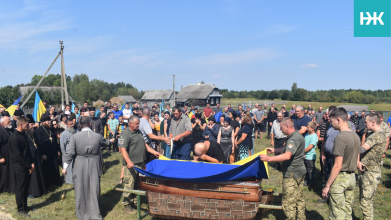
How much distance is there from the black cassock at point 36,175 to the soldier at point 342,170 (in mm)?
6982

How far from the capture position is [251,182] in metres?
4.61

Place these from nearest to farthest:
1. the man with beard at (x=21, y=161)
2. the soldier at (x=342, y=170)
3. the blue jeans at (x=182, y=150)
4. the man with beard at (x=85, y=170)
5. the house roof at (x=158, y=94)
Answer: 1. the soldier at (x=342, y=170)
2. the man with beard at (x=85, y=170)
3. the man with beard at (x=21, y=161)
4. the blue jeans at (x=182, y=150)
5. the house roof at (x=158, y=94)

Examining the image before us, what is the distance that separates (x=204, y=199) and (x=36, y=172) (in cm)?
504

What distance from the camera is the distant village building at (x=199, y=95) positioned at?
5466 centimetres

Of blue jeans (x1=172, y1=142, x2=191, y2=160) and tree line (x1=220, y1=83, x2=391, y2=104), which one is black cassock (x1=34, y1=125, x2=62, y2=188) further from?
tree line (x1=220, y1=83, x2=391, y2=104)

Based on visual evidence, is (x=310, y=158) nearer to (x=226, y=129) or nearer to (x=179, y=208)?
(x=226, y=129)

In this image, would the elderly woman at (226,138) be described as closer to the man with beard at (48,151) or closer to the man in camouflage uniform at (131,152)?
the man in camouflage uniform at (131,152)

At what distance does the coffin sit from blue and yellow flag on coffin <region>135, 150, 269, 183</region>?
4.7 inches

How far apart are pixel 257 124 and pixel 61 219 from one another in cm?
1222

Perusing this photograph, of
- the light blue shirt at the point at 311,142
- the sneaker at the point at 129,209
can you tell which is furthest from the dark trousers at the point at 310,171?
the sneaker at the point at 129,209

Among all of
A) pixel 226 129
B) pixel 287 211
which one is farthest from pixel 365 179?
pixel 226 129

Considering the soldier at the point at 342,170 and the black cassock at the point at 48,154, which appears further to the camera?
the black cassock at the point at 48,154

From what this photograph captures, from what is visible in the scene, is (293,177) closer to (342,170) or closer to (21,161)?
(342,170)

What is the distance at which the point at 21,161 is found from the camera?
5.55 m
